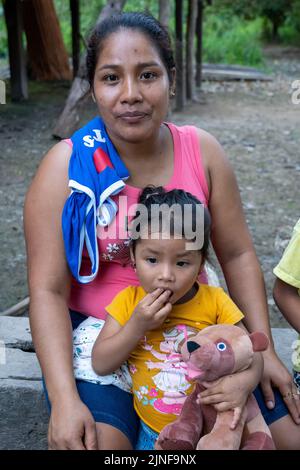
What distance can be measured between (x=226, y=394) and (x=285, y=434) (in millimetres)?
360

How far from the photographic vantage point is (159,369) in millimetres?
1925

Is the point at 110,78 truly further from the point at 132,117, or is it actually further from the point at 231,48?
the point at 231,48

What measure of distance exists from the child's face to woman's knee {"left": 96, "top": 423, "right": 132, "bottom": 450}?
40 centimetres

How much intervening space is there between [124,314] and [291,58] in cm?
1701

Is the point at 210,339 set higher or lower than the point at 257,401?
higher

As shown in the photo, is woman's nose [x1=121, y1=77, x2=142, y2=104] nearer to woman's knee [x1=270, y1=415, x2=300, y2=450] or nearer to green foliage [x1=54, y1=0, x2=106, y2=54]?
woman's knee [x1=270, y1=415, x2=300, y2=450]

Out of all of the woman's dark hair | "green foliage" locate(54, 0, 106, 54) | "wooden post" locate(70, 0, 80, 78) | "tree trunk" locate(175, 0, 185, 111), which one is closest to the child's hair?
the woman's dark hair

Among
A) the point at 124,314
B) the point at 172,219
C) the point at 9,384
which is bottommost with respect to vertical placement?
the point at 9,384

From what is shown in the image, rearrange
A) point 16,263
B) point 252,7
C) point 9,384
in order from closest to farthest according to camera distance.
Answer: point 9,384 → point 16,263 → point 252,7

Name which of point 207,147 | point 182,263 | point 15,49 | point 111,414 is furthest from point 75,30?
point 111,414

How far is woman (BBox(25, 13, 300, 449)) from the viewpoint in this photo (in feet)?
6.27

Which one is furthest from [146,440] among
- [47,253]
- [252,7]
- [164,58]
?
[252,7]

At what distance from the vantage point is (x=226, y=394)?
5.72 ft
